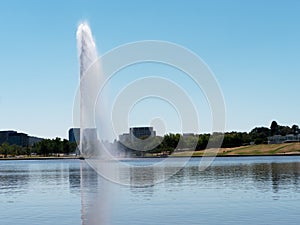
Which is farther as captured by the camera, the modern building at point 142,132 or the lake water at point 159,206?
the modern building at point 142,132

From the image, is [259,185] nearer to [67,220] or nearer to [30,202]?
[30,202]

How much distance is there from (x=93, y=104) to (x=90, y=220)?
221 ft

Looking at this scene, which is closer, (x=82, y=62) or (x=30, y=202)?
(x=30, y=202)

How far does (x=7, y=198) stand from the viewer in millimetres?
43500

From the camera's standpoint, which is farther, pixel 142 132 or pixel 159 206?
pixel 142 132

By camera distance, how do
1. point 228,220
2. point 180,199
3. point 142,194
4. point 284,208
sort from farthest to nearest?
point 142,194 < point 180,199 < point 284,208 < point 228,220

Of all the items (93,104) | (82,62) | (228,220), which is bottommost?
(228,220)

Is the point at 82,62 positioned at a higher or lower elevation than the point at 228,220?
higher

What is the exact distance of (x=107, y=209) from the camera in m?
33.7

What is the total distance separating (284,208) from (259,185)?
17080 millimetres

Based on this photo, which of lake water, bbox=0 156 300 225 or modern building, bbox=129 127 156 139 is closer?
lake water, bbox=0 156 300 225

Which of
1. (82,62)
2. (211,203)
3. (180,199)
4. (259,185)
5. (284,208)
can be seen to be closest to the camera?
(284,208)

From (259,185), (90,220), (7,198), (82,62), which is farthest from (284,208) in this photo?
(82,62)

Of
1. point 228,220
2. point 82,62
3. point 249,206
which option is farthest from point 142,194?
point 82,62
